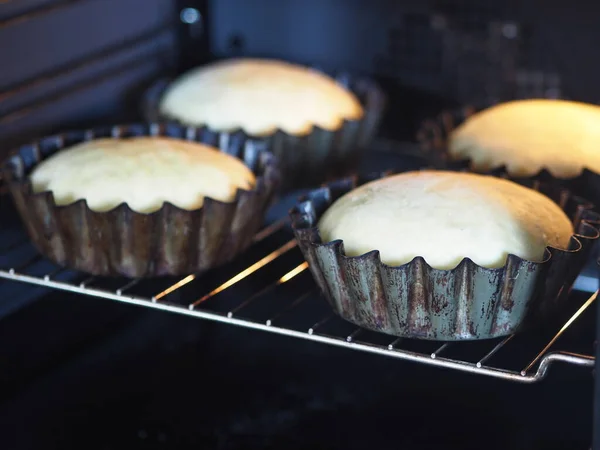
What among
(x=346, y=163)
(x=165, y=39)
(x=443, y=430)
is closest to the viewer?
(x=443, y=430)

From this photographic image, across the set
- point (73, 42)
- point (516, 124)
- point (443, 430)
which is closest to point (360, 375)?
point (443, 430)

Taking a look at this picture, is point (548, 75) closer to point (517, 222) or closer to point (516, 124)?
point (516, 124)

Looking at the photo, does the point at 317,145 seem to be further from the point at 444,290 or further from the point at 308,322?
the point at 444,290

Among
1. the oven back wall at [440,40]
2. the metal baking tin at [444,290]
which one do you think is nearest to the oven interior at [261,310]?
the oven back wall at [440,40]

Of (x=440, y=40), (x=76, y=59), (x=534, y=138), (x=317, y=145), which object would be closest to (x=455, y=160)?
(x=534, y=138)

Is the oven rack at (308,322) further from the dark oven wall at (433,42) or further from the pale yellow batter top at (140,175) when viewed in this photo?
the dark oven wall at (433,42)
